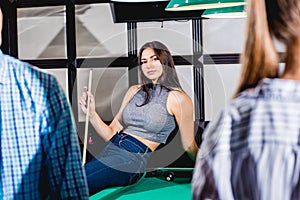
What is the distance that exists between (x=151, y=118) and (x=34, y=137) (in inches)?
122

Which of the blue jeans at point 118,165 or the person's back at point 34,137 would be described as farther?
the blue jeans at point 118,165

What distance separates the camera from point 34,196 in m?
1.40

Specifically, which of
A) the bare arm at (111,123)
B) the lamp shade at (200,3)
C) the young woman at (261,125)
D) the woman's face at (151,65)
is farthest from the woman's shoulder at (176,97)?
the young woman at (261,125)

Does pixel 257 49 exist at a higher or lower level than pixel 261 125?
higher

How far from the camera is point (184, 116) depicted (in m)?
4.80

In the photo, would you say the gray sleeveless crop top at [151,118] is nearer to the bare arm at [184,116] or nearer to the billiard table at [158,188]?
the bare arm at [184,116]

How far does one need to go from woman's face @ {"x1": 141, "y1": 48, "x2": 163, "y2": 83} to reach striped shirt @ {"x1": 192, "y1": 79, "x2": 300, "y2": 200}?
11.9 feet

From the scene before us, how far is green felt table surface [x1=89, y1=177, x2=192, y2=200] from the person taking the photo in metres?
4.25

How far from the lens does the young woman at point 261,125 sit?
107 centimetres

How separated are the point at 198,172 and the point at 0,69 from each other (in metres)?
0.55

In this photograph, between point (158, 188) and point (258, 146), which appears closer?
point (258, 146)

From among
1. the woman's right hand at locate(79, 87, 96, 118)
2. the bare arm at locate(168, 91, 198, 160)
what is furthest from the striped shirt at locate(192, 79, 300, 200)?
the woman's right hand at locate(79, 87, 96, 118)

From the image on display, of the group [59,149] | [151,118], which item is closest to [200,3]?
[151,118]

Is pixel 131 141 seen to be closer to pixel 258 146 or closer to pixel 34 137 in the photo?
pixel 34 137
